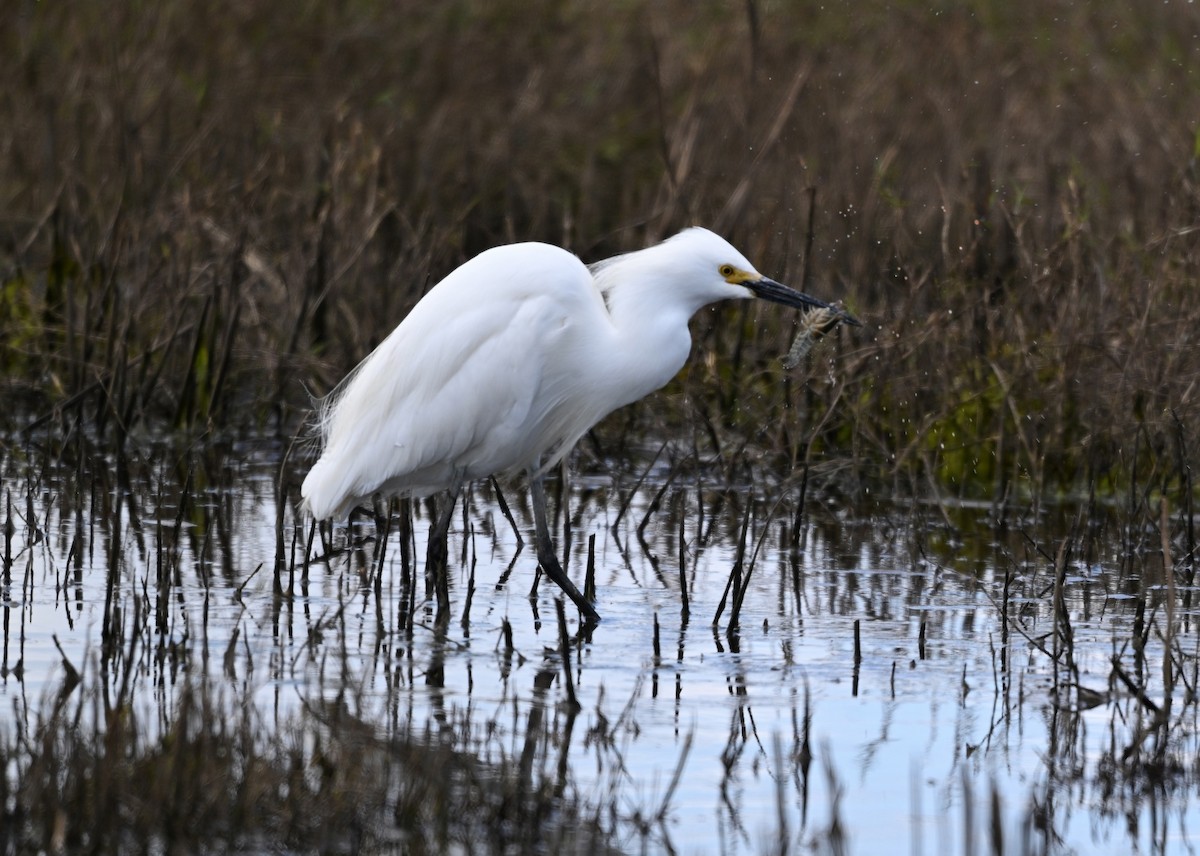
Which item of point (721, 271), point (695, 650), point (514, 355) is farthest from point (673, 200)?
point (695, 650)

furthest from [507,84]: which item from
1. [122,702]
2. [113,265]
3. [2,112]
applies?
[122,702]

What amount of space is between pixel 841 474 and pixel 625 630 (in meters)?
2.17

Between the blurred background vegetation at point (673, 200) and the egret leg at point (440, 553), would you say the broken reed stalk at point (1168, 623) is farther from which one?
the egret leg at point (440, 553)

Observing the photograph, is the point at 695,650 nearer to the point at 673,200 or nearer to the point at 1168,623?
the point at 1168,623

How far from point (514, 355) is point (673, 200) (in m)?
2.46

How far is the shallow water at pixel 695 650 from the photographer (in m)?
3.60

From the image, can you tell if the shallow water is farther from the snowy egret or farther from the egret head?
the egret head

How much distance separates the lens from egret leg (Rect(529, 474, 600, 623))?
5.14m

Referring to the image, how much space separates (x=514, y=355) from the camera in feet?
17.3

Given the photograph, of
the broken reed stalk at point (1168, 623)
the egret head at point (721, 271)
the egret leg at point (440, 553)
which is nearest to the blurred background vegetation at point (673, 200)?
the egret head at point (721, 271)

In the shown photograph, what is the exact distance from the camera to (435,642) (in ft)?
15.5

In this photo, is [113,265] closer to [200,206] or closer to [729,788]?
[200,206]

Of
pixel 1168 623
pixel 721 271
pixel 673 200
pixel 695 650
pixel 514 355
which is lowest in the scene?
pixel 695 650

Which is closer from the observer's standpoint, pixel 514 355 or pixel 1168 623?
pixel 1168 623
